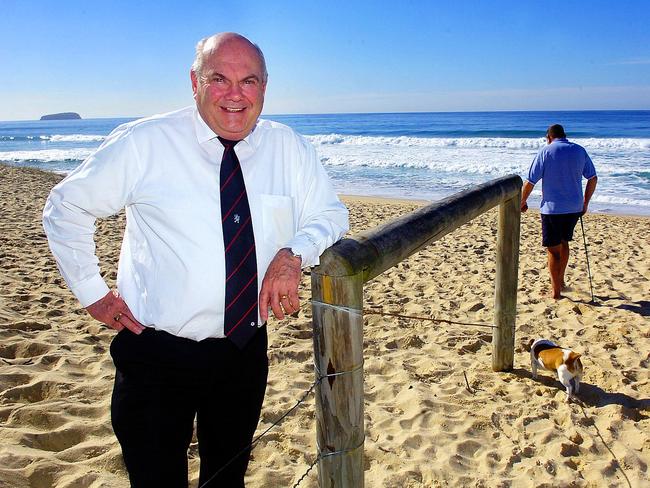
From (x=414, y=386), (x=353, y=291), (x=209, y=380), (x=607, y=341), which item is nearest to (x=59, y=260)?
(x=209, y=380)

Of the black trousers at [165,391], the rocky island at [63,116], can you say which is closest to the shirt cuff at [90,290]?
the black trousers at [165,391]

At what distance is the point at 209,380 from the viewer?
170cm

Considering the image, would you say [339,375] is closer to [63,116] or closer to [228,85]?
[228,85]

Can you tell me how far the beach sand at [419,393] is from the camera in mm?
2754

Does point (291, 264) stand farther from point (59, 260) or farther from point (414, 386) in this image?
point (414, 386)

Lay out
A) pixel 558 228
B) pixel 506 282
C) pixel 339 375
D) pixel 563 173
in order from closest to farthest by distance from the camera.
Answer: pixel 339 375 → pixel 506 282 → pixel 563 173 → pixel 558 228

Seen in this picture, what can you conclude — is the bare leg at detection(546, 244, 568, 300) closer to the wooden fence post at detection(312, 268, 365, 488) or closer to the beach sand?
the beach sand

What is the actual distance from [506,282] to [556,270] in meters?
2.13

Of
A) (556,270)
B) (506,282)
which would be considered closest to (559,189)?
(556,270)

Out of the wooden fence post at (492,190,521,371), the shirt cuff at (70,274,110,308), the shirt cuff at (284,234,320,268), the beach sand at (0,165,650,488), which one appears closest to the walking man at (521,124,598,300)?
the beach sand at (0,165,650,488)

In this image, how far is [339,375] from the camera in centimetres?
169

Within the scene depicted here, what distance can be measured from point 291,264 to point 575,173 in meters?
4.90

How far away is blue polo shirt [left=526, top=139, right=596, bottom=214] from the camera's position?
5.66 meters

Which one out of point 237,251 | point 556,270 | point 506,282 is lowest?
point 556,270
